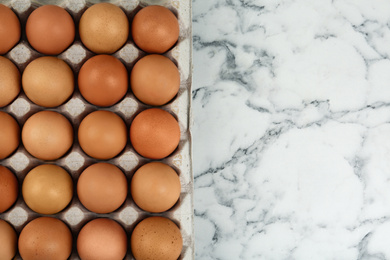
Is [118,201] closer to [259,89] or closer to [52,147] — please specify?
[52,147]

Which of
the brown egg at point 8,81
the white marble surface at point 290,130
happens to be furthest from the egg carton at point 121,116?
the white marble surface at point 290,130

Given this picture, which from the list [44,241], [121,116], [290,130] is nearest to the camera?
[44,241]

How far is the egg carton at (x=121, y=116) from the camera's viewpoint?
0.95m

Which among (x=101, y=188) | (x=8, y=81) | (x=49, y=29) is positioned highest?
(x=49, y=29)

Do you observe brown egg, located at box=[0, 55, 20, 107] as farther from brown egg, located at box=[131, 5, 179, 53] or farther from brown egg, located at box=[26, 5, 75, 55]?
brown egg, located at box=[131, 5, 179, 53]

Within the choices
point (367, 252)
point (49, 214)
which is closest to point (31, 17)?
point (49, 214)

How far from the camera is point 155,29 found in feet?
3.11

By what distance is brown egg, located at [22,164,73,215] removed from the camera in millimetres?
904

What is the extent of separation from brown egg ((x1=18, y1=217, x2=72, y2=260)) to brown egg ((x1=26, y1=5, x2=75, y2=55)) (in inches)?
15.5

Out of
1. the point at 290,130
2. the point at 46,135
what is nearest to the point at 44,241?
the point at 46,135

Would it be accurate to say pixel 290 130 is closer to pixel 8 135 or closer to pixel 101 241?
pixel 101 241

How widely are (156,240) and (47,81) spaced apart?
0.42 m

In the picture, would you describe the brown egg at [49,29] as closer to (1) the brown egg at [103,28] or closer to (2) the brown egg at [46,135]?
(1) the brown egg at [103,28]

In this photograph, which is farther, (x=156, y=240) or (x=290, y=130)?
(x=290, y=130)
